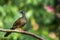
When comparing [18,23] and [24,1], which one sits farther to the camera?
[24,1]

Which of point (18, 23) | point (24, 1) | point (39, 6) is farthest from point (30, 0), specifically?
point (18, 23)

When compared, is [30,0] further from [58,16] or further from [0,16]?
[58,16]

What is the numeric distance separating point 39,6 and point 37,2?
20cm

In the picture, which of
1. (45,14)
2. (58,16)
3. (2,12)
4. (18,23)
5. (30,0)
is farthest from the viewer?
(58,16)

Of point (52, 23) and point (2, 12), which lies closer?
point (2, 12)

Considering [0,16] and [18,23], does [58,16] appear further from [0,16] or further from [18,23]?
[18,23]

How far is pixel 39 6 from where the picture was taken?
137 inches

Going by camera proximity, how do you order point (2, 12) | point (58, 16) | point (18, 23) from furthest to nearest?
point (58, 16) → point (2, 12) → point (18, 23)

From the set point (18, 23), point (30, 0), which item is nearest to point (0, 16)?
point (30, 0)

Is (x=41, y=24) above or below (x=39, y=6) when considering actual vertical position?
below

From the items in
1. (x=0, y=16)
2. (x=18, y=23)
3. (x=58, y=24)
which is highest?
(x=18, y=23)

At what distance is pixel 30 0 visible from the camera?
10.2 feet

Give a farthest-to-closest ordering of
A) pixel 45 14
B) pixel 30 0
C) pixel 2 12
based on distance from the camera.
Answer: pixel 45 14 → pixel 30 0 → pixel 2 12

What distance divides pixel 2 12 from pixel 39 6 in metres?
0.72
